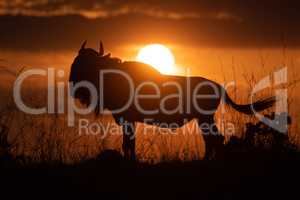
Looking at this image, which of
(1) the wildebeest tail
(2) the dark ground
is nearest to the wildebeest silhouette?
(1) the wildebeest tail

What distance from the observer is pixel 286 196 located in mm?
6648

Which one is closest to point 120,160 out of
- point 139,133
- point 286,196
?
point 286,196

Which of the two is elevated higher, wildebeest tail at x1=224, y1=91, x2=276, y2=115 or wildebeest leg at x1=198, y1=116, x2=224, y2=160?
wildebeest tail at x1=224, y1=91, x2=276, y2=115

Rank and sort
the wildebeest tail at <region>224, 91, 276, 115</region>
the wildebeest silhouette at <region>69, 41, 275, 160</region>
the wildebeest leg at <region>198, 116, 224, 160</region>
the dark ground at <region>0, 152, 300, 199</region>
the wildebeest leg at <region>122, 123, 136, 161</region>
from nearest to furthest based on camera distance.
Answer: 1. the dark ground at <region>0, 152, 300, 199</region>
2. the wildebeest leg at <region>122, 123, 136, 161</region>
3. the wildebeest leg at <region>198, 116, 224, 160</region>
4. the wildebeest tail at <region>224, 91, 276, 115</region>
5. the wildebeest silhouette at <region>69, 41, 275, 160</region>

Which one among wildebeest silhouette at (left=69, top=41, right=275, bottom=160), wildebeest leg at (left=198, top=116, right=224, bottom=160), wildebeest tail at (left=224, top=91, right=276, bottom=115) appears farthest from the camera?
wildebeest silhouette at (left=69, top=41, right=275, bottom=160)

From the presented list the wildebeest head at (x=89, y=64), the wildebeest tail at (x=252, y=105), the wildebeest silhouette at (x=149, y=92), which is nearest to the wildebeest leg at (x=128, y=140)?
the wildebeest silhouette at (x=149, y=92)

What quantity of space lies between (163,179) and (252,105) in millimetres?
3704

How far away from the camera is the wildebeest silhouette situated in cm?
1084

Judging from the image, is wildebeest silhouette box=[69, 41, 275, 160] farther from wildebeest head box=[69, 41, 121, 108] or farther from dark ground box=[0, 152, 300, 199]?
dark ground box=[0, 152, 300, 199]

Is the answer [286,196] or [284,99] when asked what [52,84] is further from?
[286,196]

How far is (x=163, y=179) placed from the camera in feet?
23.8

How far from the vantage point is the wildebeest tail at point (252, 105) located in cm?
1028

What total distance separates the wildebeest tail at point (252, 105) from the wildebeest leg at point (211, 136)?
523 millimetres

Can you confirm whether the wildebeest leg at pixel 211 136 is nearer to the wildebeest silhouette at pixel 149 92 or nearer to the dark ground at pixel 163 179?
the wildebeest silhouette at pixel 149 92
